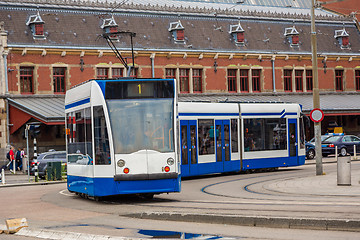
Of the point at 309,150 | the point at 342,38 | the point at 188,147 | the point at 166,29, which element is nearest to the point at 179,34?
the point at 166,29

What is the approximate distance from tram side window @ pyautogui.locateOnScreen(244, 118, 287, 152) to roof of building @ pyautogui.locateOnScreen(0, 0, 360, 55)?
19.1m

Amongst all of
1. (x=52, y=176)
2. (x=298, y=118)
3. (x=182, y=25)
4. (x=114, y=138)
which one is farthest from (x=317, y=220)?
(x=182, y=25)

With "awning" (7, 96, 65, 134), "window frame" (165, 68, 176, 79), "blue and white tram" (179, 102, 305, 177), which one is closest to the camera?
"blue and white tram" (179, 102, 305, 177)

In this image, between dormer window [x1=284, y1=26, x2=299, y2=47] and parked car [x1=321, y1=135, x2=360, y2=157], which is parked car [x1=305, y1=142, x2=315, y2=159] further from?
dormer window [x1=284, y1=26, x2=299, y2=47]

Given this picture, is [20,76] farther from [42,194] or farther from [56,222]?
[56,222]

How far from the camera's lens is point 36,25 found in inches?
1617

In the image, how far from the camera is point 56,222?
1294 centimetres

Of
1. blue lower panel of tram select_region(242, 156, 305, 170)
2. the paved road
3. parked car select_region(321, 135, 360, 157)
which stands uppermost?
parked car select_region(321, 135, 360, 157)

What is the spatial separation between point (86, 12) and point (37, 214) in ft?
99.8

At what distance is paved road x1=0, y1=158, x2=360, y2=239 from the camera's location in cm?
1081

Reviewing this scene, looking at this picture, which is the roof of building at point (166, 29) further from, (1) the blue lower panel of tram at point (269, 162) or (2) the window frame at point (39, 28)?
(1) the blue lower panel of tram at point (269, 162)

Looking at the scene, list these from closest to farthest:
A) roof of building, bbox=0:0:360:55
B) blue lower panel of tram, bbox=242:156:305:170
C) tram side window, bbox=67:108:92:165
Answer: tram side window, bbox=67:108:92:165, blue lower panel of tram, bbox=242:156:305:170, roof of building, bbox=0:0:360:55

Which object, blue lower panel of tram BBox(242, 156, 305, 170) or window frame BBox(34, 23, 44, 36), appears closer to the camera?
blue lower panel of tram BBox(242, 156, 305, 170)

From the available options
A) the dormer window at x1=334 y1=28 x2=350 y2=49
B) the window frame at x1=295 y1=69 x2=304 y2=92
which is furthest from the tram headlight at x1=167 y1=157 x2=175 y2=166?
the dormer window at x1=334 y1=28 x2=350 y2=49
